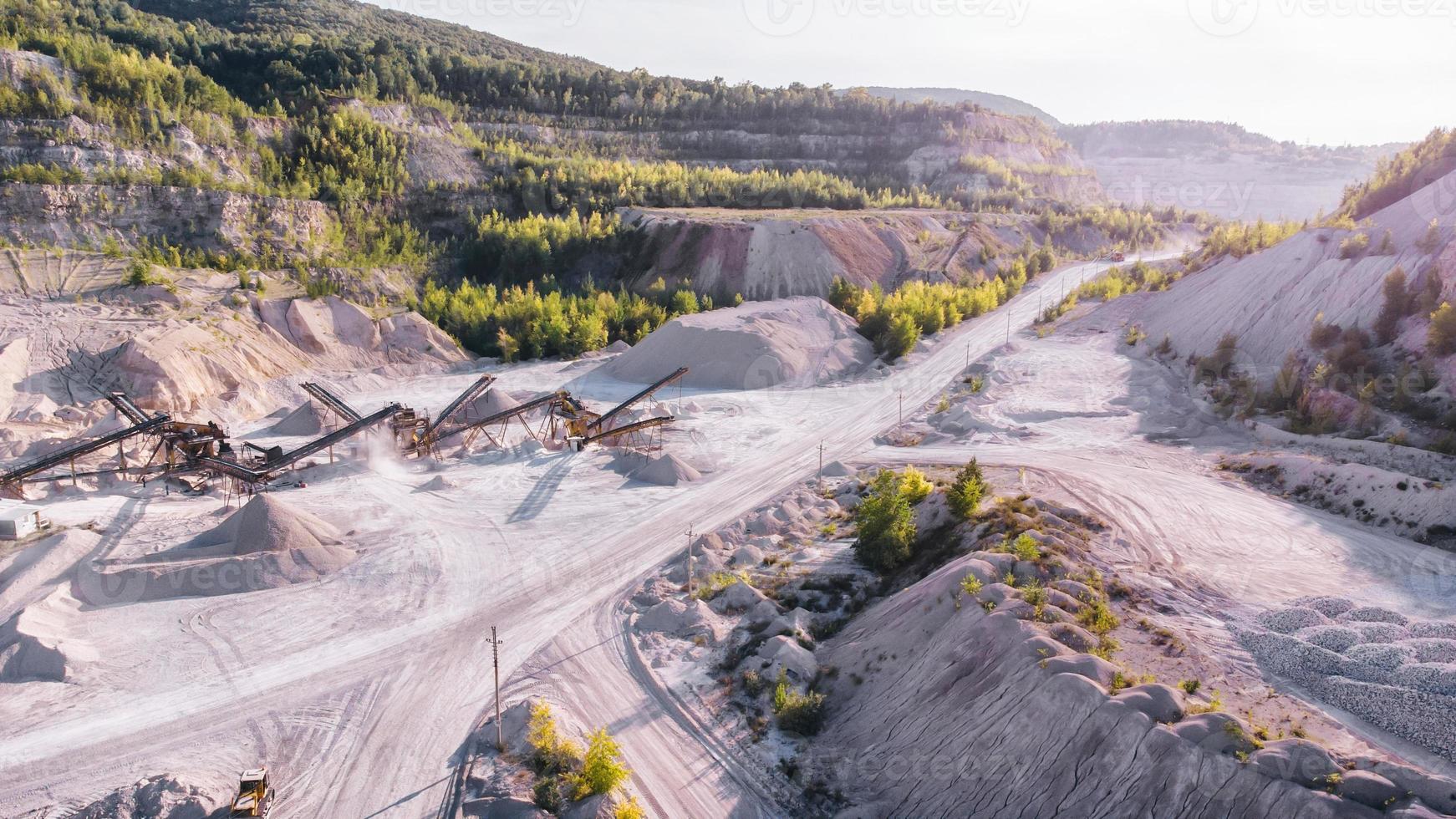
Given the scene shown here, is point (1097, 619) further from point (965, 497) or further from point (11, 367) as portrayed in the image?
point (11, 367)

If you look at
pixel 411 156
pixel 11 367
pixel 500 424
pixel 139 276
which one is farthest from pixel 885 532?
pixel 411 156

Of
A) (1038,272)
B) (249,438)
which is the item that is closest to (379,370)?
(249,438)

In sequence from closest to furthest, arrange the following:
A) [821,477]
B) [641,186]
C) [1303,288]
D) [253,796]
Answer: [253,796], [821,477], [1303,288], [641,186]

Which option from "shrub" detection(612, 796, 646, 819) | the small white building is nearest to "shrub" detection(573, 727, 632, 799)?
"shrub" detection(612, 796, 646, 819)

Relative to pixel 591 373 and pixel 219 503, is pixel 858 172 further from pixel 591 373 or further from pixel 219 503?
pixel 219 503

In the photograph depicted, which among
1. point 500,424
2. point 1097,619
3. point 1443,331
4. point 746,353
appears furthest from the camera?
point 746,353

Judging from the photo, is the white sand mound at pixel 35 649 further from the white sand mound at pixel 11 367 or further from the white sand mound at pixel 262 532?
the white sand mound at pixel 11 367
